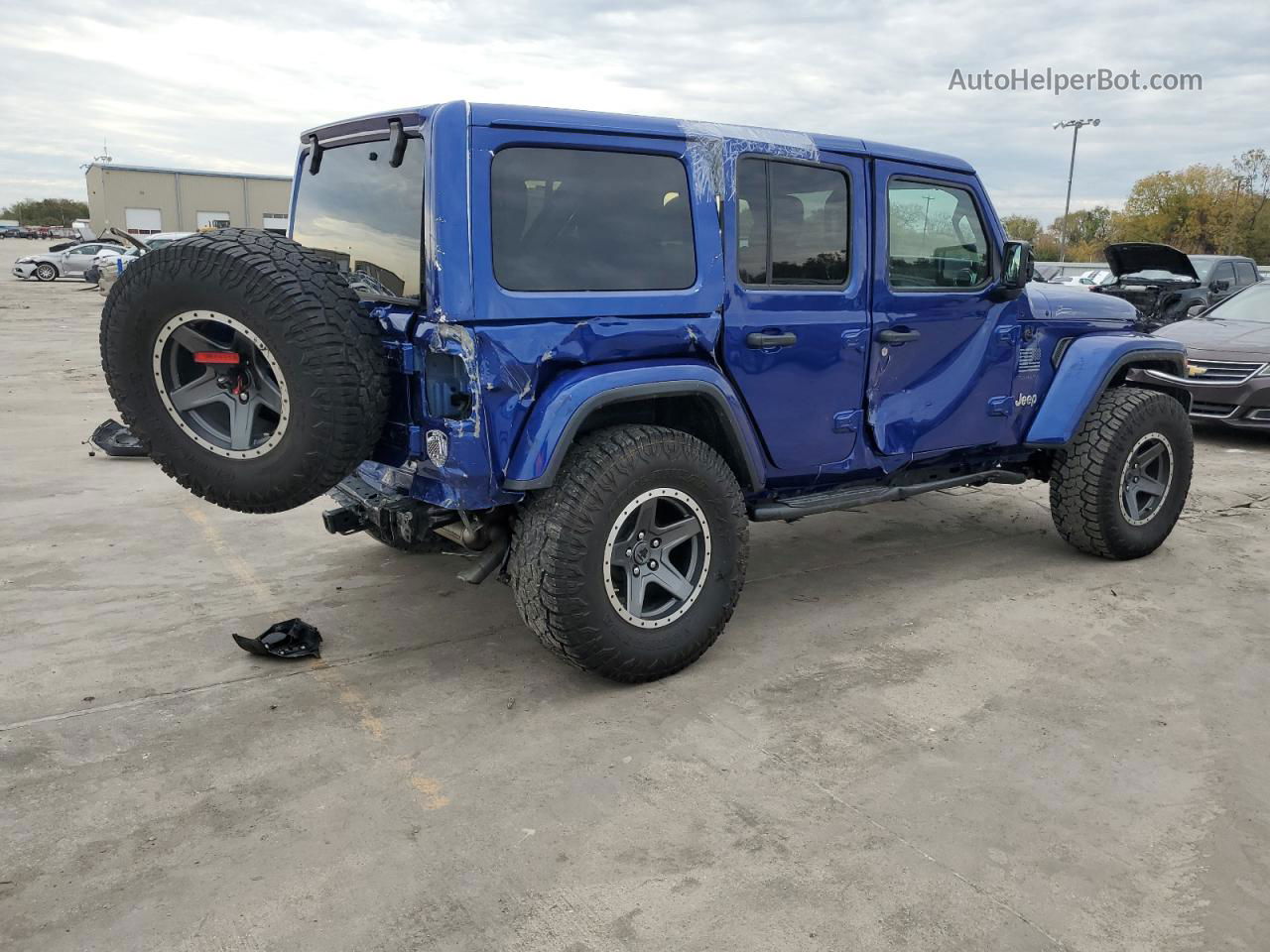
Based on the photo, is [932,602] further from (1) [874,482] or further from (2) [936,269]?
(2) [936,269]

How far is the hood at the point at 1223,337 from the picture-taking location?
8883 mm

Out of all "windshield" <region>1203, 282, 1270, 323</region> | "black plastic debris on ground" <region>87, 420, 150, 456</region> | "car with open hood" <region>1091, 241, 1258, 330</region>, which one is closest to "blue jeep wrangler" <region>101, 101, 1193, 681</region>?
"black plastic debris on ground" <region>87, 420, 150, 456</region>

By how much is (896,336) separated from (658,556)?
157 centimetres

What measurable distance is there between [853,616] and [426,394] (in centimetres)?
230

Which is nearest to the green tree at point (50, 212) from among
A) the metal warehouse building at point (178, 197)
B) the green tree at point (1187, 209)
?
the metal warehouse building at point (178, 197)

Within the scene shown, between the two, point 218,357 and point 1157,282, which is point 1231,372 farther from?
point 218,357

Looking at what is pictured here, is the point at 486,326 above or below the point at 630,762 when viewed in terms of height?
above

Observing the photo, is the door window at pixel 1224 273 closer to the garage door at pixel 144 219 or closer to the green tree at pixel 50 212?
the garage door at pixel 144 219

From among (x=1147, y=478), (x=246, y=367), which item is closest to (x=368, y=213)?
(x=246, y=367)

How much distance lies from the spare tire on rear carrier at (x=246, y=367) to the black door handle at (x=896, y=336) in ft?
7.36

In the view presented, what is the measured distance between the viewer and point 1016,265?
4668 mm

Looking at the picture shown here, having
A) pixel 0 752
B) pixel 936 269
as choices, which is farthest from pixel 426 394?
pixel 936 269

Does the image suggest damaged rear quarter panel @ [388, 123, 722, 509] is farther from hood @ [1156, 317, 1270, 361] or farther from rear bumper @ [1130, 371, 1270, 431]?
hood @ [1156, 317, 1270, 361]

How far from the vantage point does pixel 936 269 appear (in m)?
4.59
